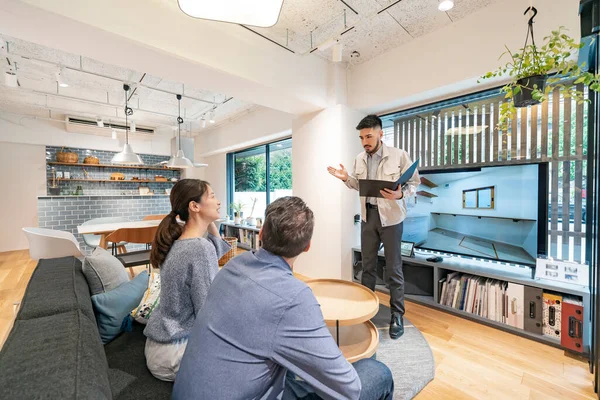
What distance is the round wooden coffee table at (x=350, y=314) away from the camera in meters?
1.44

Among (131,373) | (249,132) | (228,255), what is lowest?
(228,255)

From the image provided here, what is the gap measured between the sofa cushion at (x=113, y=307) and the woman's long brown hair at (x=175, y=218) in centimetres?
33

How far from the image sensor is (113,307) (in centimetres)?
137

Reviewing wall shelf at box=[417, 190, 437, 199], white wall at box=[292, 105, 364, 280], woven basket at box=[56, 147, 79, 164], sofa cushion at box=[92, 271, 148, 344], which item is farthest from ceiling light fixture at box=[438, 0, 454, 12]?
woven basket at box=[56, 147, 79, 164]

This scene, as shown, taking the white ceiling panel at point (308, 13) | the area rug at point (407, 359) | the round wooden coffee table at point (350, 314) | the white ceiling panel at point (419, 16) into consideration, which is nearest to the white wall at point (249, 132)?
the white ceiling panel at point (308, 13)

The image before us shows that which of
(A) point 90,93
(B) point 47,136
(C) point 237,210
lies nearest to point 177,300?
(A) point 90,93

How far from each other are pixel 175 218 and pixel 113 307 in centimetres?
56

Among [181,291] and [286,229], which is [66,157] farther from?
[286,229]

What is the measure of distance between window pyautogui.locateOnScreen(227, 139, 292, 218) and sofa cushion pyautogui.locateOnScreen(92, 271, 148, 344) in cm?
373

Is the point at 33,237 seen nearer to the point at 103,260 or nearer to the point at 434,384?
the point at 103,260

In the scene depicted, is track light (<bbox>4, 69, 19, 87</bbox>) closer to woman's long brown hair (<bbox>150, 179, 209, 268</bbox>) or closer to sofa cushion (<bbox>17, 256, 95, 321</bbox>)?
sofa cushion (<bbox>17, 256, 95, 321</bbox>)

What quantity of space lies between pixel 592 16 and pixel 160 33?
Answer: 283 cm

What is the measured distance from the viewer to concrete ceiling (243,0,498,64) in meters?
2.33

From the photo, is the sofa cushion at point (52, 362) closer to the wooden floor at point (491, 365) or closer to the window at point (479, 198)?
the wooden floor at point (491, 365)
